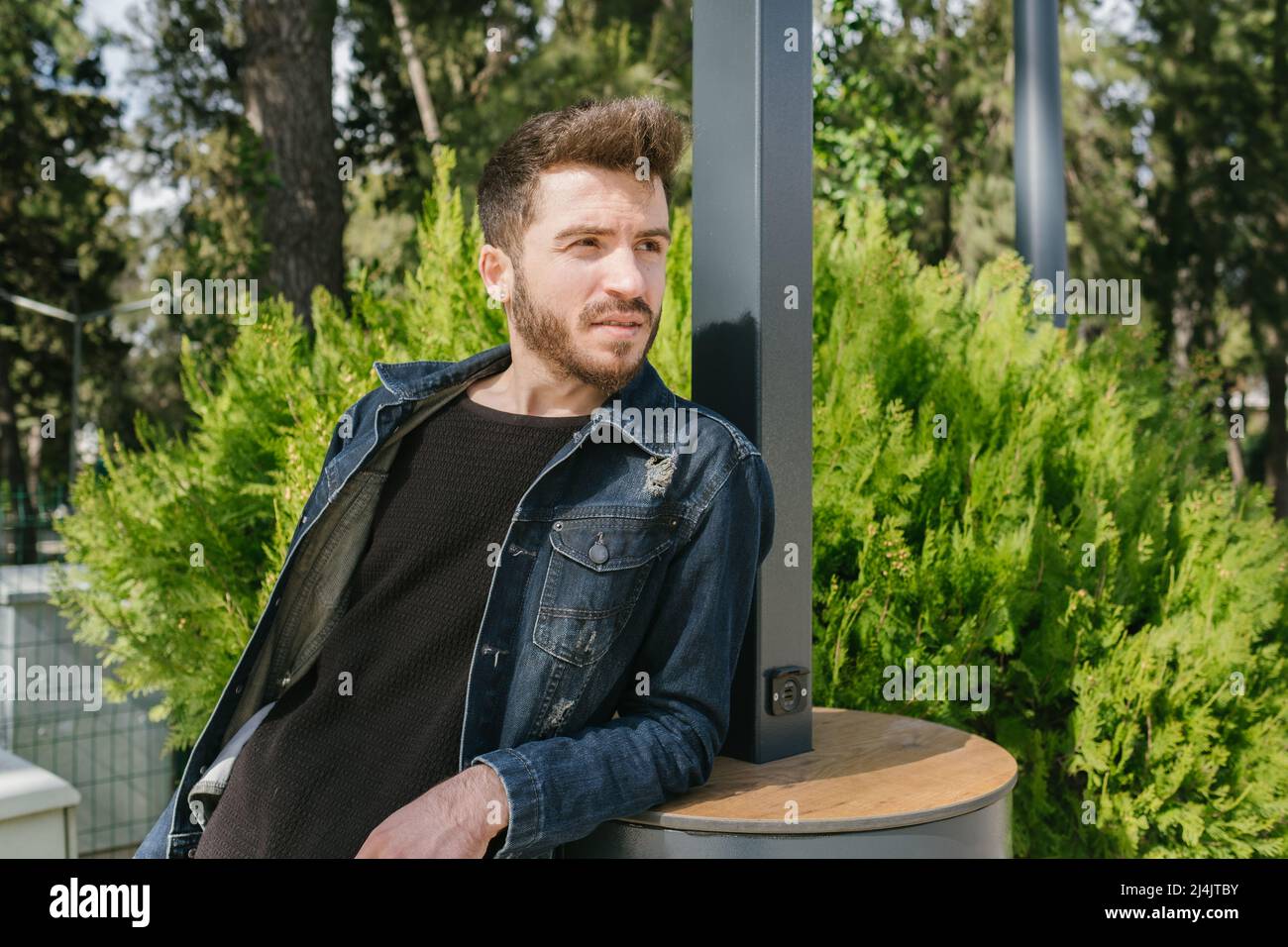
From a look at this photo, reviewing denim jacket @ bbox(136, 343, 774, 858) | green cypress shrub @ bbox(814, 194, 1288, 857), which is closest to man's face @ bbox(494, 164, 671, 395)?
denim jacket @ bbox(136, 343, 774, 858)

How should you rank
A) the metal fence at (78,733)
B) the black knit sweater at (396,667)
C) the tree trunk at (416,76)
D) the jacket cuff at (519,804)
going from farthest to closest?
1. the tree trunk at (416,76)
2. the metal fence at (78,733)
3. the black knit sweater at (396,667)
4. the jacket cuff at (519,804)

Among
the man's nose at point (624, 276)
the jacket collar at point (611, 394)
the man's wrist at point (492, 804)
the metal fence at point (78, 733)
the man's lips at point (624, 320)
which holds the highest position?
the man's nose at point (624, 276)

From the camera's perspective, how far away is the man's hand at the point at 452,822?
2.02 m

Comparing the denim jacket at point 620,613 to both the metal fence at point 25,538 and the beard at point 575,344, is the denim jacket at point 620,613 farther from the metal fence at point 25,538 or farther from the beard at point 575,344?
the metal fence at point 25,538

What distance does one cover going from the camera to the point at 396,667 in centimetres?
238

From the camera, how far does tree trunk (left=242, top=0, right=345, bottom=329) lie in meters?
8.41

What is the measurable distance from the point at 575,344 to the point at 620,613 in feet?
1.77

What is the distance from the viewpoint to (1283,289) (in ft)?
67.7

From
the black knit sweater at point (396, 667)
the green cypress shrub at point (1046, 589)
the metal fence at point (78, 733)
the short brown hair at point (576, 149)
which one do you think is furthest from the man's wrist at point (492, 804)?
the metal fence at point (78, 733)

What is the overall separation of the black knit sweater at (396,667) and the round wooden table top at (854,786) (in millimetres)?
467

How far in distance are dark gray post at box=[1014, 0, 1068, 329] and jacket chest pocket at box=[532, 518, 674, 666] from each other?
13.4ft
